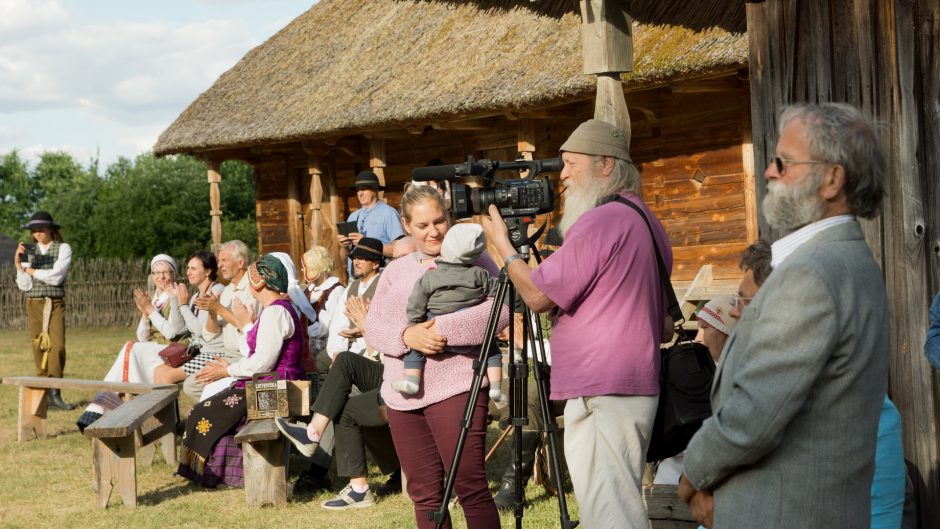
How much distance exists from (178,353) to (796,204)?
22.0 feet

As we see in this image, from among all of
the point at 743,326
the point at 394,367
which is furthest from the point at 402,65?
the point at 743,326

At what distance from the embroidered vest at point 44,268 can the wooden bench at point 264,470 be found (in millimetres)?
5605

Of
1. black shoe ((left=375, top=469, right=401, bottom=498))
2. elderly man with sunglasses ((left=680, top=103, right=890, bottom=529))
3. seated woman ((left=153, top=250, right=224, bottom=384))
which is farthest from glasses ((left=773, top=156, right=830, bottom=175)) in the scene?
seated woman ((left=153, top=250, right=224, bottom=384))

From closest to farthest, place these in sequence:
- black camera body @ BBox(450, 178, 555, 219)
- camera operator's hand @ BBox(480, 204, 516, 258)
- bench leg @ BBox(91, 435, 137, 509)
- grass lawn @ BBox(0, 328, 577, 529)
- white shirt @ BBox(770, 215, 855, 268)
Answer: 1. white shirt @ BBox(770, 215, 855, 268)
2. camera operator's hand @ BBox(480, 204, 516, 258)
3. black camera body @ BBox(450, 178, 555, 219)
4. grass lawn @ BBox(0, 328, 577, 529)
5. bench leg @ BBox(91, 435, 137, 509)

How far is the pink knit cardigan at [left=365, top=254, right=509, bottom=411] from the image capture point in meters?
4.48

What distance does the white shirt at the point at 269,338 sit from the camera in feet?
21.9

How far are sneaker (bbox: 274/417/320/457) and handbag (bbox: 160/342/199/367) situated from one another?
201 cm

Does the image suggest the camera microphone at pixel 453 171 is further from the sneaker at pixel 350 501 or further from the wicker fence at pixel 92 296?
the wicker fence at pixel 92 296

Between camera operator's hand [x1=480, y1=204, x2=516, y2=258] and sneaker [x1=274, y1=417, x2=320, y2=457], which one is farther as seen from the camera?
sneaker [x1=274, y1=417, x2=320, y2=457]

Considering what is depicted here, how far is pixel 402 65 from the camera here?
15914 mm

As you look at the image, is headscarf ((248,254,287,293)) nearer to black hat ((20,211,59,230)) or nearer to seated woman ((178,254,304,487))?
seated woman ((178,254,304,487))

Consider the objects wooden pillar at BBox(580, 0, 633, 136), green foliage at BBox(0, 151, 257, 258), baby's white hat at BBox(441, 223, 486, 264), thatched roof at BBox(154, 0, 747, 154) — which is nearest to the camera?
baby's white hat at BBox(441, 223, 486, 264)

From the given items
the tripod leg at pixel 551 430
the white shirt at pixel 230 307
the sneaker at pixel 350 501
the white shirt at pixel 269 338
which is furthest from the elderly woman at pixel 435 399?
the white shirt at pixel 230 307

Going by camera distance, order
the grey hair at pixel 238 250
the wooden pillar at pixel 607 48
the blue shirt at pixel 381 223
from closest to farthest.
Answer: the wooden pillar at pixel 607 48, the grey hair at pixel 238 250, the blue shirt at pixel 381 223
